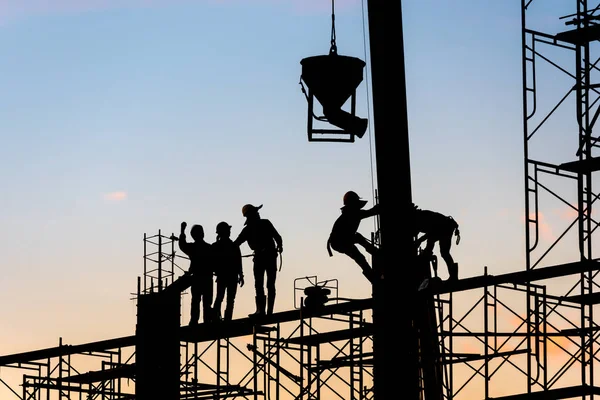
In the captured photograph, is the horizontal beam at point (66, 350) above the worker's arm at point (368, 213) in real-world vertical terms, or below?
below

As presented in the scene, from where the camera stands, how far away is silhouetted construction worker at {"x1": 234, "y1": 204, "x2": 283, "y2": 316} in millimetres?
28156

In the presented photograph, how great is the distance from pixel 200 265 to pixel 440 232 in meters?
4.98

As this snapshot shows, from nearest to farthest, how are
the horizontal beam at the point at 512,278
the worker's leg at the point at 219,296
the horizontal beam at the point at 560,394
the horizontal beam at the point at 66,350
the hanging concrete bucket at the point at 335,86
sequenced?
the hanging concrete bucket at the point at 335,86
the horizontal beam at the point at 512,278
the horizontal beam at the point at 560,394
the worker's leg at the point at 219,296
the horizontal beam at the point at 66,350

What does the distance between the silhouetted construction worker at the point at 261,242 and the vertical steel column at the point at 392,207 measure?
5.97 meters

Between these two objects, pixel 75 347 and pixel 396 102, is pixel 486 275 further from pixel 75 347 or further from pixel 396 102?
pixel 75 347

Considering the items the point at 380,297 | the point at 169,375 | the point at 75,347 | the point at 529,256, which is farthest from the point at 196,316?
the point at 380,297

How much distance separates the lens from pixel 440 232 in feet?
85.1

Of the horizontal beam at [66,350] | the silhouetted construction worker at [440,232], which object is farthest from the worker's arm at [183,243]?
the silhouetted construction worker at [440,232]

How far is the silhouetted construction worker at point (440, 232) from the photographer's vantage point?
2542 centimetres

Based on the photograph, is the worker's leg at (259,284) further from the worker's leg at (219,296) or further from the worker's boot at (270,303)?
the worker's leg at (219,296)

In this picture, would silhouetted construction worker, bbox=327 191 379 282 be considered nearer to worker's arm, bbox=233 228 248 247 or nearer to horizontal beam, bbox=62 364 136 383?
worker's arm, bbox=233 228 248 247

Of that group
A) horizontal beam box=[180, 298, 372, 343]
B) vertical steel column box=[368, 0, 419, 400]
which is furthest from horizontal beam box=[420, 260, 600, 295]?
horizontal beam box=[180, 298, 372, 343]

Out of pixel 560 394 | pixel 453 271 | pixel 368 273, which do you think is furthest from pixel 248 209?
pixel 560 394

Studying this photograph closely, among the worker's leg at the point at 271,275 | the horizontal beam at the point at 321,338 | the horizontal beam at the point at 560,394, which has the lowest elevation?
the horizontal beam at the point at 560,394
